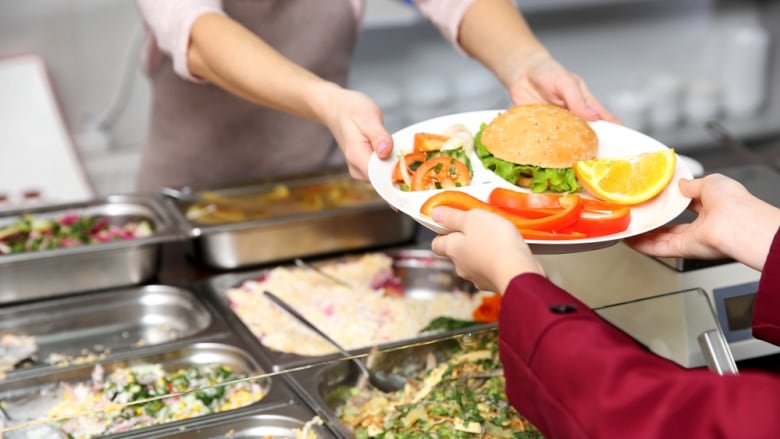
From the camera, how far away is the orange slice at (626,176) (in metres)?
1.63

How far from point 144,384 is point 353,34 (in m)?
1.33

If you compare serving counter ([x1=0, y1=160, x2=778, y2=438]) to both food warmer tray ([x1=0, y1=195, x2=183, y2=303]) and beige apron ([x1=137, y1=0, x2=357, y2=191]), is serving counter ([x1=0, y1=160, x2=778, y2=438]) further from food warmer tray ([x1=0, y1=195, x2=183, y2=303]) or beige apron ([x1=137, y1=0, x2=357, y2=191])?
beige apron ([x1=137, y1=0, x2=357, y2=191])

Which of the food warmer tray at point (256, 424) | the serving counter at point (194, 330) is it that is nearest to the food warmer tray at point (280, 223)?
the serving counter at point (194, 330)

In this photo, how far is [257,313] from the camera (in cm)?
205

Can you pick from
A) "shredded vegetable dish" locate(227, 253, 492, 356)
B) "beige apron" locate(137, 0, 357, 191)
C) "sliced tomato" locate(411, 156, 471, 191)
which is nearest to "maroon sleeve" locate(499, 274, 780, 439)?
"sliced tomato" locate(411, 156, 471, 191)

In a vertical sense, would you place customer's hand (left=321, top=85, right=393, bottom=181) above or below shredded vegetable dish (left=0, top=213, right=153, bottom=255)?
above

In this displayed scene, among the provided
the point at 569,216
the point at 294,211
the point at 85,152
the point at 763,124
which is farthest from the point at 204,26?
the point at 763,124

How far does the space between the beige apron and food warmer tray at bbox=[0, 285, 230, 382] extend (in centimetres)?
63

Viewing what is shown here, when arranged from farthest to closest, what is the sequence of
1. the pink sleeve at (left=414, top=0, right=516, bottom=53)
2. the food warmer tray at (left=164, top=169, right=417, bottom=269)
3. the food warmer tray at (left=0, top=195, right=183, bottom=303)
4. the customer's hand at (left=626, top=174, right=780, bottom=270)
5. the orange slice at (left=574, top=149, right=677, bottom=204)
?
the pink sleeve at (left=414, top=0, right=516, bottom=53), the food warmer tray at (left=164, top=169, right=417, bottom=269), the food warmer tray at (left=0, top=195, right=183, bottom=303), the orange slice at (left=574, top=149, right=677, bottom=204), the customer's hand at (left=626, top=174, right=780, bottom=270)

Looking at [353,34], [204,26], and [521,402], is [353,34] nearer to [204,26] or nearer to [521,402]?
[204,26]

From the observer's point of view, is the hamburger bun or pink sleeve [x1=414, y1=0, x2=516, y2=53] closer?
the hamburger bun

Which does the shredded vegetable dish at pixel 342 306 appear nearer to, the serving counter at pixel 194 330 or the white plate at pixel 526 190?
the serving counter at pixel 194 330

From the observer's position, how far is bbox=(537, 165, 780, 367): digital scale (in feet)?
5.12

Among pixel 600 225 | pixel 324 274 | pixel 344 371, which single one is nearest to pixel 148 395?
pixel 344 371
